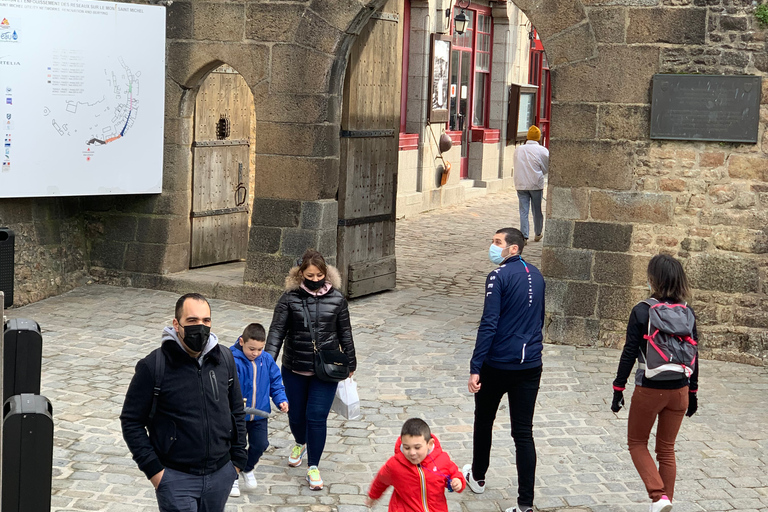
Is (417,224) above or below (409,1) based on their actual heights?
below

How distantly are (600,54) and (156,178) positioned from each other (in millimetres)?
4474

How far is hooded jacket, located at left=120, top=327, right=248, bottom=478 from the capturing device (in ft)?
13.3

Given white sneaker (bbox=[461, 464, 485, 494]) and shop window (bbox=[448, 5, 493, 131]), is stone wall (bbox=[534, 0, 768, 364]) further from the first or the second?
shop window (bbox=[448, 5, 493, 131])

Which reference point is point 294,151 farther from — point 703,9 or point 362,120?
point 703,9

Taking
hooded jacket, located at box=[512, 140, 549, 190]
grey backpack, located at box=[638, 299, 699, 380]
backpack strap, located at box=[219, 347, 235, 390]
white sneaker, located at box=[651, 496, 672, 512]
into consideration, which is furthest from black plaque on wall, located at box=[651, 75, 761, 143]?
backpack strap, located at box=[219, 347, 235, 390]

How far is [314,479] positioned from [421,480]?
1.49 m

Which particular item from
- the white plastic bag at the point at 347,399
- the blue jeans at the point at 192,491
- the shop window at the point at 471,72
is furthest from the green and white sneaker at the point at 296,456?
the shop window at the point at 471,72

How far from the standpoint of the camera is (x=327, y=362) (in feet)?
19.4

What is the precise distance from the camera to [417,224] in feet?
54.5

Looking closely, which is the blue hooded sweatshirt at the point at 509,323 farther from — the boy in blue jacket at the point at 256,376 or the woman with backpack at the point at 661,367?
the boy in blue jacket at the point at 256,376

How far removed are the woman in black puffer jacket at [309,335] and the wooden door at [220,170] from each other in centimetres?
527

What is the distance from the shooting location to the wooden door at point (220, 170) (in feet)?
36.3

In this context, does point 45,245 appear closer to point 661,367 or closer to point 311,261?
point 311,261

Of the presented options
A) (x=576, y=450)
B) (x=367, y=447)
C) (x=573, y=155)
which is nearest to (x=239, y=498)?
(x=367, y=447)
